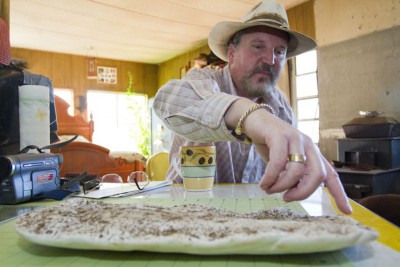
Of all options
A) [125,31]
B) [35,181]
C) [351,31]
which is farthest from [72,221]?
[125,31]

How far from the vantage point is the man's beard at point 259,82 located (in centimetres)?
146

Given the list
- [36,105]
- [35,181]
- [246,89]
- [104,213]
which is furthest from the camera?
[246,89]

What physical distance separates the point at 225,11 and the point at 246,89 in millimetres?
2298

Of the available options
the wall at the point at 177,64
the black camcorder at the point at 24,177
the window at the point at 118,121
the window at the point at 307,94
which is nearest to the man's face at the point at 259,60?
the black camcorder at the point at 24,177

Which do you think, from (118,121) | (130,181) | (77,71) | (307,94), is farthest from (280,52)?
(118,121)

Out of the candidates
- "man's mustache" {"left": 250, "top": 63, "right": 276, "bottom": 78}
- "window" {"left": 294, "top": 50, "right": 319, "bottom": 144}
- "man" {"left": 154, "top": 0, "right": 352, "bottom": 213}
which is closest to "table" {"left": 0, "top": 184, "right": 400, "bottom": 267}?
"man" {"left": 154, "top": 0, "right": 352, "bottom": 213}

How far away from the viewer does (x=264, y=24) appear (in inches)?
53.6

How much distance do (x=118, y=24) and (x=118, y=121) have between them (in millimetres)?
2408

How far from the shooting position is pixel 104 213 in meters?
0.51

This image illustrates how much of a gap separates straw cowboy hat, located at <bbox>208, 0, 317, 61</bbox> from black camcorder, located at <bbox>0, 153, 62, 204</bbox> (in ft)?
3.08

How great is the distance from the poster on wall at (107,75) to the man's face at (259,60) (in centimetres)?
470

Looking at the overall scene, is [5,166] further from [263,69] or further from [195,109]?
[263,69]

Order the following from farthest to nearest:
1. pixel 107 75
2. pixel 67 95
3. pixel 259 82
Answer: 1. pixel 107 75
2. pixel 67 95
3. pixel 259 82

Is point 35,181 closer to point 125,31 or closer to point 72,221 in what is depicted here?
point 72,221
